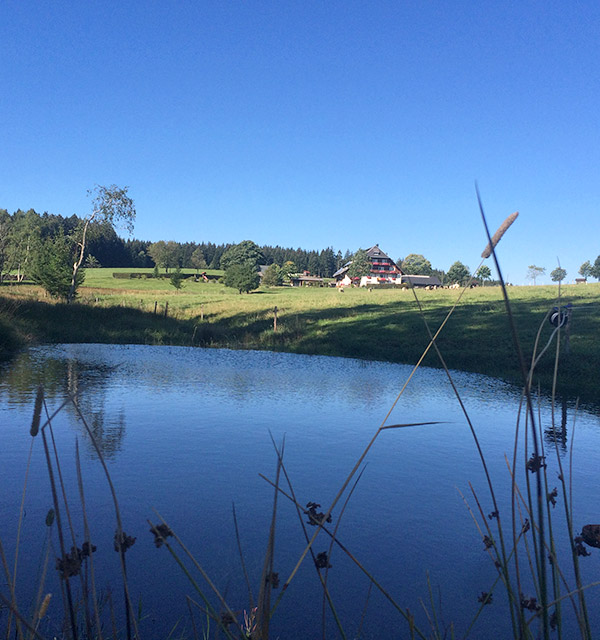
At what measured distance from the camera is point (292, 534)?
137 inches

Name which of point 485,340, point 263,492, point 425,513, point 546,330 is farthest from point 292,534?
point 546,330

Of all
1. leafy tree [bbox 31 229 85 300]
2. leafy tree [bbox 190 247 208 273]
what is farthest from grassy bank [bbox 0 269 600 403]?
leafy tree [bbox 190 247 208 273]

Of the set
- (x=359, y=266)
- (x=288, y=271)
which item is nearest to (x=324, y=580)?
(x=359, y=266)

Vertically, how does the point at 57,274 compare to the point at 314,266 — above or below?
below

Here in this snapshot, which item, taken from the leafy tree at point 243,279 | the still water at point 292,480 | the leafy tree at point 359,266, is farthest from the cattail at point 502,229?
the leafy tree at point 359,266

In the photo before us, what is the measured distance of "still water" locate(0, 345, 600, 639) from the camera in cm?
275

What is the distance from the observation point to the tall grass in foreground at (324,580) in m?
1.23

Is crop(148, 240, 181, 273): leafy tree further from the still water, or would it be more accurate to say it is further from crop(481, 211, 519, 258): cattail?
crop(481, 211, 519, 258): cattail

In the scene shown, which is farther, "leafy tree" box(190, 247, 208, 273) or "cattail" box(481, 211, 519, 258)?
"leafy tree" box(190, 247, 208, 273)

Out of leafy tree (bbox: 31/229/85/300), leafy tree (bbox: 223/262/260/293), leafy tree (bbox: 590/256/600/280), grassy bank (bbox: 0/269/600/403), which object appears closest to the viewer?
grassy bank (bbox: 0/269/600/403)

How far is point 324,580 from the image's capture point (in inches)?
94.8

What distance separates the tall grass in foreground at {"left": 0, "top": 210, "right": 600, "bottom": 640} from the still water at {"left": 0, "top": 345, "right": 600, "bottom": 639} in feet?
0.24

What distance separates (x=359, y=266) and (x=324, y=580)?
96.3m

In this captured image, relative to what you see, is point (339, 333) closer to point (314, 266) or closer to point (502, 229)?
point (502, 229)
